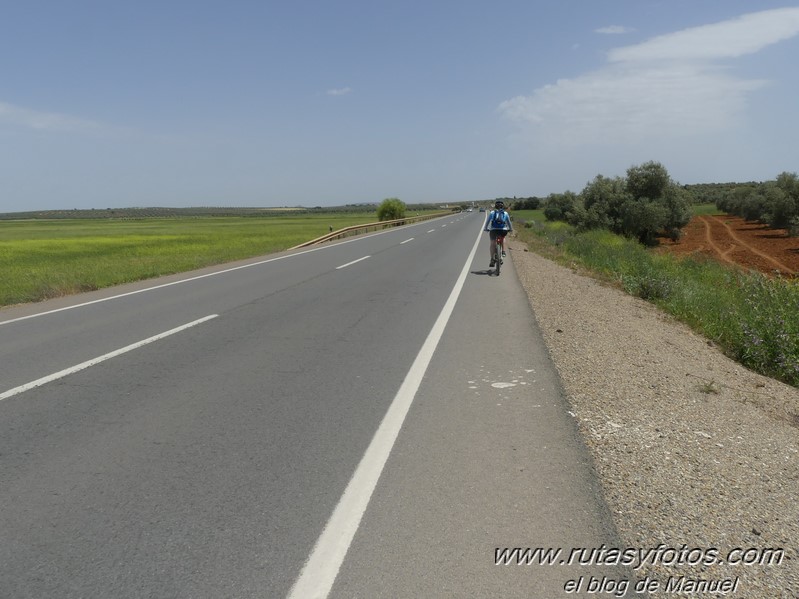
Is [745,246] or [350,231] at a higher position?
[350,231]

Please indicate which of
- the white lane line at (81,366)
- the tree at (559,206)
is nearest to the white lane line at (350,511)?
the white lane line at (81,366)

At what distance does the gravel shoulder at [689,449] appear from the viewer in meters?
3.03

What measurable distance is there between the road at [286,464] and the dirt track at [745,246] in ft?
85.3

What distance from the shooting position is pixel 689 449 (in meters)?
4.29

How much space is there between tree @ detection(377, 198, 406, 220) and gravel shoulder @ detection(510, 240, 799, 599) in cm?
6644

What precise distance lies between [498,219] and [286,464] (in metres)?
12.1

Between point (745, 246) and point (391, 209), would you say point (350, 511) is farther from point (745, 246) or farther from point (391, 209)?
point (391, 209)

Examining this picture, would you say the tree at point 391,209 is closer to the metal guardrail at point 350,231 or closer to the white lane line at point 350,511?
the metal guardrail at point 350,231

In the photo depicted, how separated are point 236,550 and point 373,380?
3.12 metres

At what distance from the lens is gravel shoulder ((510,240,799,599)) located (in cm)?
303

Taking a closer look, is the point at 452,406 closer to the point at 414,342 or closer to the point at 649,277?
the point at 414,342

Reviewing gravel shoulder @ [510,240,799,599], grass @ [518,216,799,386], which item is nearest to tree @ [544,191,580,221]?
grass @ [518,216,799,386]

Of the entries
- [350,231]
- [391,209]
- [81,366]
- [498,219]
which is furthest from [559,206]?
[81,366]

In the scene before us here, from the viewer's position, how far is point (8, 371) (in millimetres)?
6469
